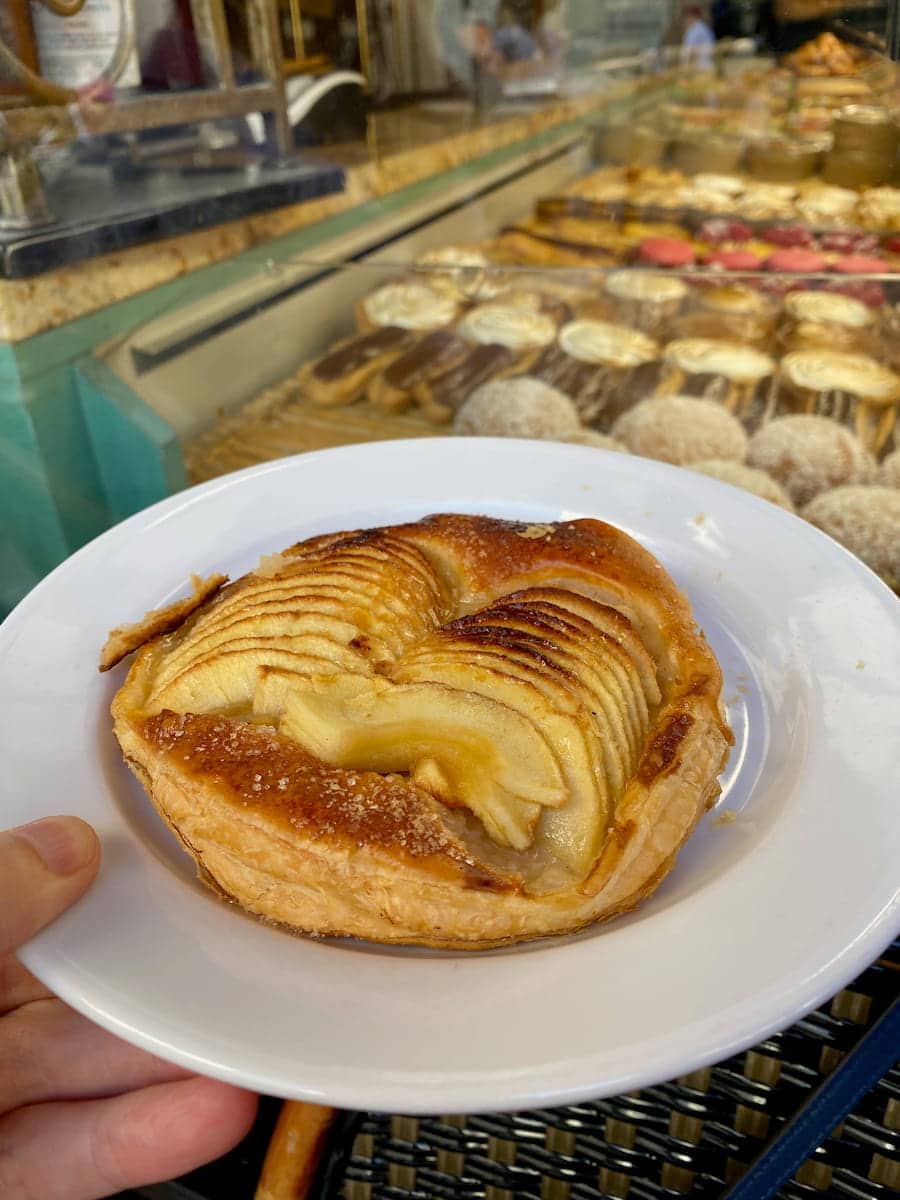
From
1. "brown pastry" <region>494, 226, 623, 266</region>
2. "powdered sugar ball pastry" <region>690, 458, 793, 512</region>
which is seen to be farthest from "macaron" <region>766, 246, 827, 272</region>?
"powdered sugar ball pastry" <region>690, 458, 793, 512</region>

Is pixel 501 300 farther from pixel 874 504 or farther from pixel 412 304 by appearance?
pixel 874 504

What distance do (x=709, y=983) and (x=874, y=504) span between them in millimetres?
1637

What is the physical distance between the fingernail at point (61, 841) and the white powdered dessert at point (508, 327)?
2.55 meters

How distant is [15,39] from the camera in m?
1.96

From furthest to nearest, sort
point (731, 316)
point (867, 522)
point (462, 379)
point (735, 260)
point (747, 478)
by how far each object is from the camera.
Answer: point (735, 260) < point (731, 316) < point (462, 379) < point (747, 478) < point (867, 522)

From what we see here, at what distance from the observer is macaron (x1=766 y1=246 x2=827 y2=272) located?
3.95 meters

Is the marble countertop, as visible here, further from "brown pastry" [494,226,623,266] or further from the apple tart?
the apple tart

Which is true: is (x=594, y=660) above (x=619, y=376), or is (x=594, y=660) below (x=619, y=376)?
above

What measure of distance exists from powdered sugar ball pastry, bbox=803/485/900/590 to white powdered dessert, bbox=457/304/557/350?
138cm

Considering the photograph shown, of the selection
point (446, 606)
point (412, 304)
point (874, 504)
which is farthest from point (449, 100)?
point (446, 606)

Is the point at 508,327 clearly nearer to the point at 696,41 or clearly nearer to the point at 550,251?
the point at 550,251

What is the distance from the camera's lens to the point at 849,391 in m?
2.79

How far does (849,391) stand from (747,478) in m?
0.78

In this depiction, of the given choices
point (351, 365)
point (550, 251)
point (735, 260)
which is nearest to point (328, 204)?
point (351, 365)
